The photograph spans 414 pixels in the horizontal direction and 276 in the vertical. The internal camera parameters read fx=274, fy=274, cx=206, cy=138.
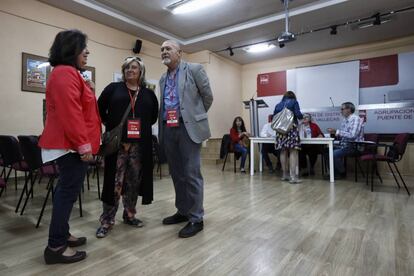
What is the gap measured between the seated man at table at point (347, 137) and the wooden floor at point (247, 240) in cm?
130

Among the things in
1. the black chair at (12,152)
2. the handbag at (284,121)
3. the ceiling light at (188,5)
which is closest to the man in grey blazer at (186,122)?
the black chair at (12,152)

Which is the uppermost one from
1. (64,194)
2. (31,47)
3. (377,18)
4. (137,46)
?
(377,18)

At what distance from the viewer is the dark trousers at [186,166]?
1.91 meters

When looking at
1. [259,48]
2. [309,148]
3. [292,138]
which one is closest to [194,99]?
[292,138]

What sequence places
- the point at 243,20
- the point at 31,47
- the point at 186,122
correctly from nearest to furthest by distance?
the point at 186,122
the point at 31,47
the point at 243,20

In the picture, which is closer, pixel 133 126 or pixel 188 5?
pixel 133 126

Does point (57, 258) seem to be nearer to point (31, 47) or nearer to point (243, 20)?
point (31, 47)

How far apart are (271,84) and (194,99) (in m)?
5.63

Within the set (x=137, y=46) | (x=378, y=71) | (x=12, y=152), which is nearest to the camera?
(x=12, y=152)

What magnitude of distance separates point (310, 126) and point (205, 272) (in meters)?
4.28

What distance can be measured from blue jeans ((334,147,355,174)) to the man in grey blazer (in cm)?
310

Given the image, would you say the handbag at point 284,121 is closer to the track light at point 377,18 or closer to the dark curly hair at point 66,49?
the track light at point 377,18

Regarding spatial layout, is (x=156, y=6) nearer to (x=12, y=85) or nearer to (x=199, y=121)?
(x=12, y=85)

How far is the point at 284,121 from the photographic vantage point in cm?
380
